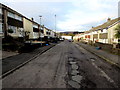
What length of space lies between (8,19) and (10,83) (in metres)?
17.5

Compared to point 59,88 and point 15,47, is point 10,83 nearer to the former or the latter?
point 59,88

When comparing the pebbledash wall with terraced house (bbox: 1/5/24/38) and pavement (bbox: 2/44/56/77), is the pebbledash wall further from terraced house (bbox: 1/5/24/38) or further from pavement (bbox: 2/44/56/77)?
pavement (bbox: 2/44/56/77)

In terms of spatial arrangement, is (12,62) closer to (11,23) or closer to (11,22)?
(11,23)

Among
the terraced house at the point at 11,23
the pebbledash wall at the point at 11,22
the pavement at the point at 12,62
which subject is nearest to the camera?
the pavement at the point at 12,62

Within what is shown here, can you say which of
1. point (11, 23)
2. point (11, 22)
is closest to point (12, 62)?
point (11, 23)

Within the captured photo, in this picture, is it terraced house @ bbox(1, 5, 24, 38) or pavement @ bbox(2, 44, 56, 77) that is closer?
pavement @ bbox(2, 44, 56, 77)

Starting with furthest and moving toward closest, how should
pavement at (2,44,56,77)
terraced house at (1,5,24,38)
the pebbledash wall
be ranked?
terraced house at (1,5,24,38)
the pebbledash wall
pavement at (2,44,56,77)

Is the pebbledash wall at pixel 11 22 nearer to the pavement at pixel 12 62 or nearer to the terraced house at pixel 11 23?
the terraced house at pixel 11 23

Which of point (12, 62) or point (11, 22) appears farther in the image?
point (11, 22)

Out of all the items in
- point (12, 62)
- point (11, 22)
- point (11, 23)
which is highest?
point (11, 22)

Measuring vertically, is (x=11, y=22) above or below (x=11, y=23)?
above

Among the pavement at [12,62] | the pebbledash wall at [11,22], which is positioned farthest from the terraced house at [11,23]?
the pavement at [12,62]

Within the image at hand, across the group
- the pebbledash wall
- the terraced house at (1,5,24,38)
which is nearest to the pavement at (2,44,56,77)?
the pebbledash wall

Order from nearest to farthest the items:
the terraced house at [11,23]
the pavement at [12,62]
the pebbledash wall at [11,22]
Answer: the pavement at [12,62]
the pebbledash wall at [11,22]
the terraced house at [11,23]
